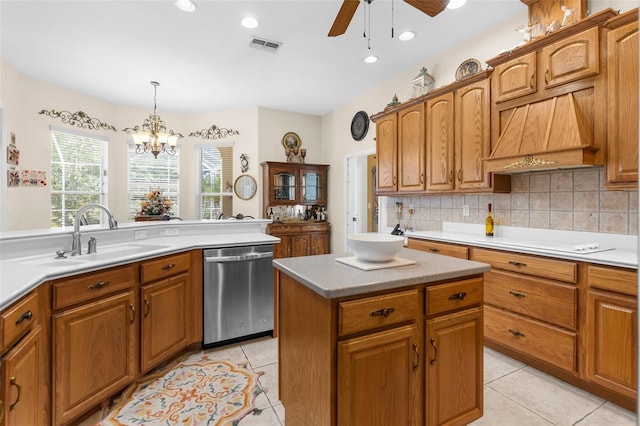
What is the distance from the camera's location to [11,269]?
5.33 feet

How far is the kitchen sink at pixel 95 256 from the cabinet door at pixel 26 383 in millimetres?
523

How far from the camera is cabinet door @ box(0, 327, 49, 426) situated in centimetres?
117

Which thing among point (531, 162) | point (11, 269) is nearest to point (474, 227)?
point (531, 162)

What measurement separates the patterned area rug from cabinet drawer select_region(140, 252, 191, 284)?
72 centimetres

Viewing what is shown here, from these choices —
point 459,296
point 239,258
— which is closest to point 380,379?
point 459,296

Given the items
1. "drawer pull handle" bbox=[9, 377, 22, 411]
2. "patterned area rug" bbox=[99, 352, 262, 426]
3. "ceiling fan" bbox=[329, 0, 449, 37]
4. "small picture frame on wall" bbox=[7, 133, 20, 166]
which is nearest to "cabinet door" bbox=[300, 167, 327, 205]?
"patterned area rug" bbox=[99, 352, 262, 426]

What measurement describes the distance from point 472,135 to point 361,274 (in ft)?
7.12

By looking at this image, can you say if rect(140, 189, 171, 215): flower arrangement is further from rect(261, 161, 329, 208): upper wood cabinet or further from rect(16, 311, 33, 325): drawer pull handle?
rect(16, 311, 33, 325): drawer pull handle

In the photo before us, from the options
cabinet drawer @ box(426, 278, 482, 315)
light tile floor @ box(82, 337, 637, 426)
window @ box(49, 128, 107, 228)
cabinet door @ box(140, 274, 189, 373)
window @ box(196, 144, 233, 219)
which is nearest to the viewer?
cabinet drawer @ box(426, 278, 482, 315)

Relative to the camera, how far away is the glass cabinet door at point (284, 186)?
5289mm

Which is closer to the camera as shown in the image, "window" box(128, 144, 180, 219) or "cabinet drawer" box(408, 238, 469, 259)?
"cabinet drawer" box(408, 238, 469, 259)

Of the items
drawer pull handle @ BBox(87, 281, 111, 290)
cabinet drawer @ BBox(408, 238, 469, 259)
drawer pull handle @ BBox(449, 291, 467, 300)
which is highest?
cabinet drawer @ BBox(408, 238, 469, 259)

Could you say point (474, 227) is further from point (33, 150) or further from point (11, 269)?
point (33, 150)

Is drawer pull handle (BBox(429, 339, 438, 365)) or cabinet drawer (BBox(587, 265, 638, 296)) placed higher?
cabinet drawer (BBox(587, 265, 638, 296))
